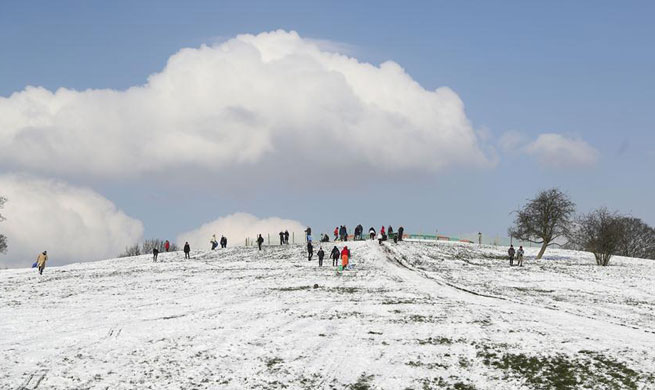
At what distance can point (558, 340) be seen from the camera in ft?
64.2

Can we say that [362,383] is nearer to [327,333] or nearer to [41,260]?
[327,333]

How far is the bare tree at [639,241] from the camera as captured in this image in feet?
334

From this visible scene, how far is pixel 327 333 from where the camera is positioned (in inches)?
810

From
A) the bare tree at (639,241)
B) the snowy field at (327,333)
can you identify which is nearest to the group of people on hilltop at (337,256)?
the snowy field at (327,333)

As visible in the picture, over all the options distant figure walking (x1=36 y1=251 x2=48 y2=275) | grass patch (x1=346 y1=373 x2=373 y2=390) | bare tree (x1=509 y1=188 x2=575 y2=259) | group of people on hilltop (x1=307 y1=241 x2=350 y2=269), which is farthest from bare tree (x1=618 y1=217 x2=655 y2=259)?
grass patch (x1=346 y1=373 x2=373 y2=390)

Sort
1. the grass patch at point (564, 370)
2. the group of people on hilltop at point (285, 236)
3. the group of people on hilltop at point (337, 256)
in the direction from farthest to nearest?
the group of people on hilltop at point (285, 236) < the group of people on hilltop at point (337, 256) < the grass patch at point (564, 370)

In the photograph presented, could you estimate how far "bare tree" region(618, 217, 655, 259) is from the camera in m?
102

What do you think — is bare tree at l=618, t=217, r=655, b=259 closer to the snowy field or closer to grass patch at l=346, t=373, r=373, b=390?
the snowy field

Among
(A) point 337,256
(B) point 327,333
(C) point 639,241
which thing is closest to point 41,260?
(A) point 337,256

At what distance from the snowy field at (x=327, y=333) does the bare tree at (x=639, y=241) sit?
220ft

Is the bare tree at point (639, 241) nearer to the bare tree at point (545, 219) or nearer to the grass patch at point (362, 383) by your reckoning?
the bare tree at point (545, 219)

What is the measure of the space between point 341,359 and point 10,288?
31430 mm

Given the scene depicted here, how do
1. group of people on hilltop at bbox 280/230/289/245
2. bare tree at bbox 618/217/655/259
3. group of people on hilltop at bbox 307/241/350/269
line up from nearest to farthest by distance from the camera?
1. group of people on hilltop at bbox 307/241/350/269
2. group of people on hilltop at bbox 280/230/289/245
3. bare tree at bbox 618/217/655/259

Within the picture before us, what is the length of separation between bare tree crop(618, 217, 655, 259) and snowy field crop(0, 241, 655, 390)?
220 feet
